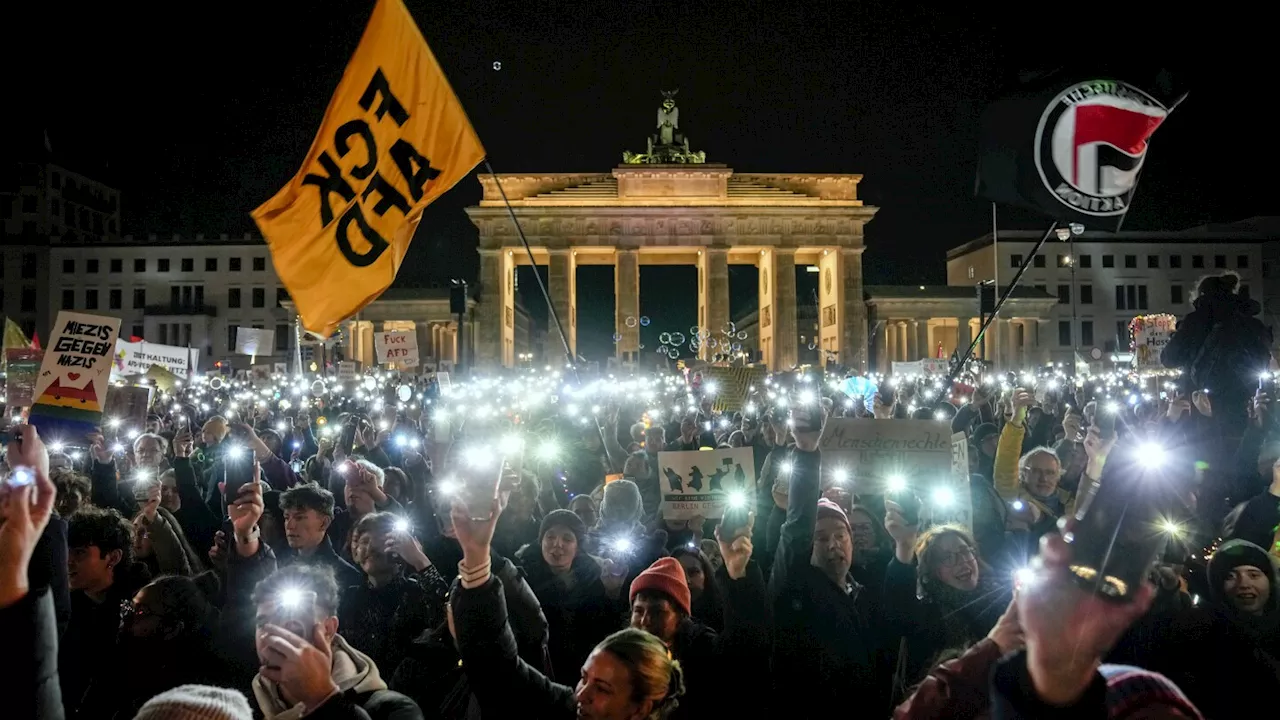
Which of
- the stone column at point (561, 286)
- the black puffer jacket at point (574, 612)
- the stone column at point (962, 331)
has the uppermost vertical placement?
the stone column at point (561, 286)

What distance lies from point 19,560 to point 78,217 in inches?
3814

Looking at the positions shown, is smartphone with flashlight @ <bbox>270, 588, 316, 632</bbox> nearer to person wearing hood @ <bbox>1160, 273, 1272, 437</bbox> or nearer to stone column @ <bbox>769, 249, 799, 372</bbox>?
person wearing hood @ <bbox>1160, 273, 1272, 437</bbox>

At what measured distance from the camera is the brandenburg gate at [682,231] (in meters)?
61.9

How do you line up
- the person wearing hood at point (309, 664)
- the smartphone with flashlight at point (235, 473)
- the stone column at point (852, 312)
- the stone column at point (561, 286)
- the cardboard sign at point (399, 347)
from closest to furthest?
the person wearing hood at point (309, 664)
the smartphone with flashlight at point (235, 473)
the cardboard sign at point (399, 347)
the stone column at point (852, 312)
the stone column at point (561, 286)

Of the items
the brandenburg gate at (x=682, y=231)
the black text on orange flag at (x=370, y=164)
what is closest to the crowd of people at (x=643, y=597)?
the black text on orange flag at (x=370, y=164)

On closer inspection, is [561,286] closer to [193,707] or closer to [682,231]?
[682,231]

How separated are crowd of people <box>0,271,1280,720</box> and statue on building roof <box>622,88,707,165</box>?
5944cm

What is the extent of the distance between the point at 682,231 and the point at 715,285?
426 cm

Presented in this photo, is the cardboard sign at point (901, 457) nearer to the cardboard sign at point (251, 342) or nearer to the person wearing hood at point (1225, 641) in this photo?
the person wearing hood at point (1225, 641)

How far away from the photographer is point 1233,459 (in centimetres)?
758

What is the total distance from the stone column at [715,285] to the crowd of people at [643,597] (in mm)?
52708

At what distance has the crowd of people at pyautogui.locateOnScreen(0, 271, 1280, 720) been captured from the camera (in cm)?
237

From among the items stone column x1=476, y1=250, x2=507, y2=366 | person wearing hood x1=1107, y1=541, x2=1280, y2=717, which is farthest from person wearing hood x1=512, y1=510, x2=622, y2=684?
stone column x1=476, y1=250, x2=507, y2=366

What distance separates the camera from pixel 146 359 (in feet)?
65.9
